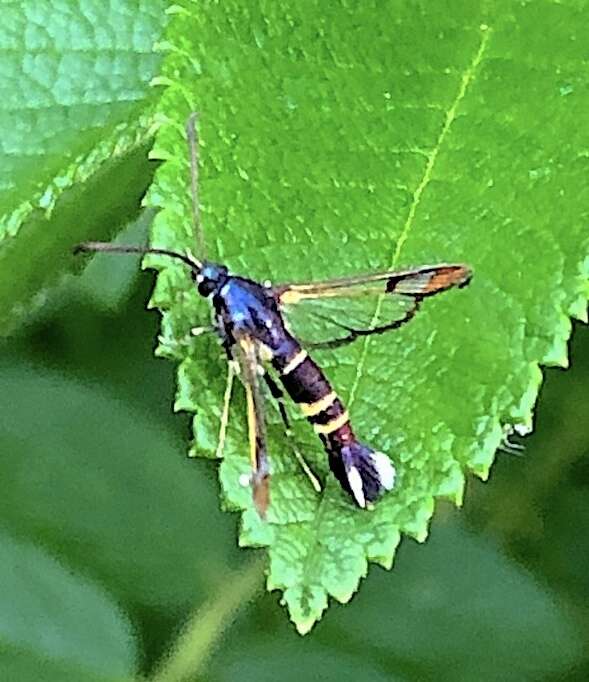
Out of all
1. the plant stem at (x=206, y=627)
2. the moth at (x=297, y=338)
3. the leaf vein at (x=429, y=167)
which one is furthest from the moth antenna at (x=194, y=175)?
the plant stem at (x=206, y=627)

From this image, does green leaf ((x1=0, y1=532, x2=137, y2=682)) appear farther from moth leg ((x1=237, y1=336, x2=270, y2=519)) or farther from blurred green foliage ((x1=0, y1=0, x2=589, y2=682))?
moth leg ((x1=237, y1=336, x2=270, y2=519))

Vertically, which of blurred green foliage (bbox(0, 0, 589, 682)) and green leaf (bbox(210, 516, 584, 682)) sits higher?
blurred green foliage (bbox(0, 0, 589, 682))

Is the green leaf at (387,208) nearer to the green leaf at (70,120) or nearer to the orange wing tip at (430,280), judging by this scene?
the orange wing tip at (430,280)

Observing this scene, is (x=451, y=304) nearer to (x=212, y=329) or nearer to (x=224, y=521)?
(x=212, y=329)

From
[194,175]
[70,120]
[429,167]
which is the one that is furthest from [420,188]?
[70,120]

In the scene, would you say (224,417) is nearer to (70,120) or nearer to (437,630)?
(70,120)

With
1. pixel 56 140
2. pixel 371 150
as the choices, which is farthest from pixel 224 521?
pixel 371 150

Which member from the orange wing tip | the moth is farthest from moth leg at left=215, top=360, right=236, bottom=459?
the orange wing tip
